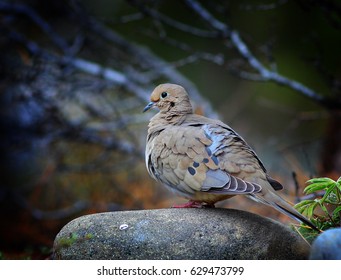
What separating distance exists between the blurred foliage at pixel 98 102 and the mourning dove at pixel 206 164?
154cm

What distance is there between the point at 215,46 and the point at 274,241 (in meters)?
5.97

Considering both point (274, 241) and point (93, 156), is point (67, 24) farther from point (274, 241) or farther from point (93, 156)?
point (274, 241)

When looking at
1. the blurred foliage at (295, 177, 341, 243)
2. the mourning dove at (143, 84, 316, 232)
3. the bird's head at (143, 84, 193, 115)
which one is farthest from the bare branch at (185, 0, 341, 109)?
the blurred foliage at (295, 177, 341, 243)

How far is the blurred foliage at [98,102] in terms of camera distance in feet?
20.0

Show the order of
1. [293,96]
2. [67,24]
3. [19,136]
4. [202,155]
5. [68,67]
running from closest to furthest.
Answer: [202,155] → [68,67] → [19,136] → [67,24] → [293,96]

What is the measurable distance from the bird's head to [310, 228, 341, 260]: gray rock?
4.95 ft

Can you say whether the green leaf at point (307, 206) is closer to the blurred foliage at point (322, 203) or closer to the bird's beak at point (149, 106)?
the blurred foliage at point (322, 203)

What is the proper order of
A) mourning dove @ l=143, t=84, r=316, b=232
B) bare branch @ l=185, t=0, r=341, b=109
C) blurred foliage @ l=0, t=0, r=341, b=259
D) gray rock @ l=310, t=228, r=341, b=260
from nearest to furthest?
gray rock @ l=310, t=228, r=341, b=260 → mourning dove @ l=143, t=84, r=316, b=232 → bare branch @ l=185, t=0, r=341, b=109 → blurred foliage @ l=0, t=0, r=341, b=259

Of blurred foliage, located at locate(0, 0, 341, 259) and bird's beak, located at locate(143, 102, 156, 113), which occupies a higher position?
bird's beak, located at locate(143, 102, 156, 113)

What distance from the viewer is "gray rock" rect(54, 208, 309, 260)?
10.2 feet

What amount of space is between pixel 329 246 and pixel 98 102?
4855 mm

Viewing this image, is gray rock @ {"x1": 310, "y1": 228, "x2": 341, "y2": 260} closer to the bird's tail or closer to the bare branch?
the bird's tail

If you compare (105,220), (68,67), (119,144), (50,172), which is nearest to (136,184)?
(119,144)

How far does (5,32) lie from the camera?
21.4 feet
